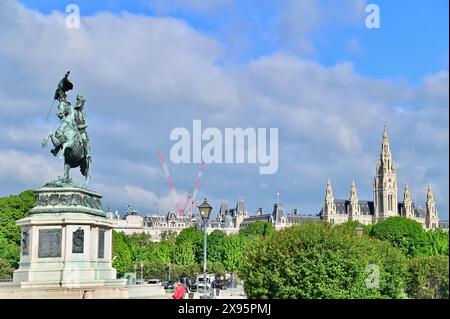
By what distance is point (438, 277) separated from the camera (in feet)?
197

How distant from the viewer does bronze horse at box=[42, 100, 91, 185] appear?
37.7 m

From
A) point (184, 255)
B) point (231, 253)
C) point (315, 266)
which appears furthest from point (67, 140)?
point (231, 253)

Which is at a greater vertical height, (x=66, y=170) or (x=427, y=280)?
(x=66, y=170)

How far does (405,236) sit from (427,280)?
99182 millimetres

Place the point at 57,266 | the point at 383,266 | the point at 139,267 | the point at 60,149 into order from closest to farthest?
the point at 57,266, the point at 60,149, the point at 383,266, the point at 139,267

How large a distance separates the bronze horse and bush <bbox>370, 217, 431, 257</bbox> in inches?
4776

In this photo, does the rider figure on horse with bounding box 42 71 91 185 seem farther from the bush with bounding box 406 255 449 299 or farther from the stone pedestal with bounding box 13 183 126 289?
the bush with bounding box 406 255 449 299

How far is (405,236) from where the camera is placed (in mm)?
158000

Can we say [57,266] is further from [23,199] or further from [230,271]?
[230,271]

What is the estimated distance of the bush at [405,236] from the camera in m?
154

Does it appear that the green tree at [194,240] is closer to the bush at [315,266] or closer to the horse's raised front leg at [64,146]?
the bush at [315,266]

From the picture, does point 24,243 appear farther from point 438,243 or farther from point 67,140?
point 438,243
